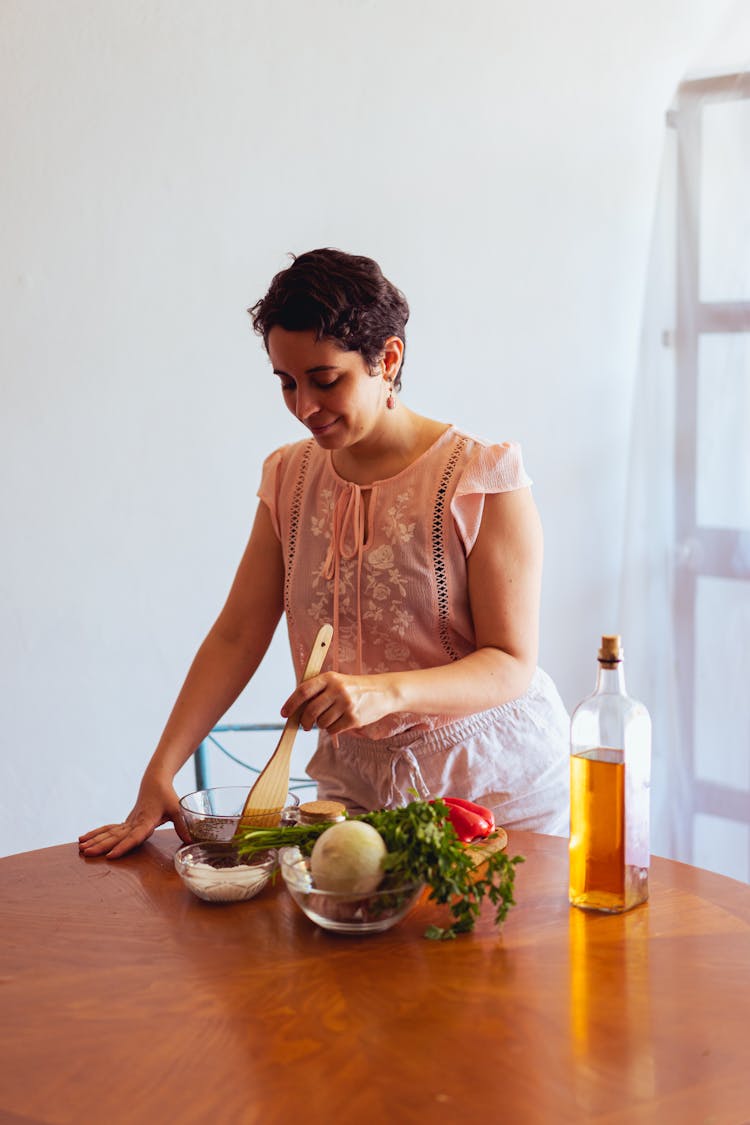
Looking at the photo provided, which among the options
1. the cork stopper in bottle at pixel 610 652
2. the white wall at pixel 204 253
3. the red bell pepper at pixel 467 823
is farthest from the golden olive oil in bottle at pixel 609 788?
the white wall at pixel 204 253

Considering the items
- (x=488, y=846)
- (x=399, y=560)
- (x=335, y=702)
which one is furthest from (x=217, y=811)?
(x=399, y=560)

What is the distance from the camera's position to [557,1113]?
1.05m

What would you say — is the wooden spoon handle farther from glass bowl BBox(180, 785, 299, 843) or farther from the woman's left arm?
the woman's left arm

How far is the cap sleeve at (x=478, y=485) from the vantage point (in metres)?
1.94

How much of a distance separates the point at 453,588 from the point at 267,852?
0.59 metres

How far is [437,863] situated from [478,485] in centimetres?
76

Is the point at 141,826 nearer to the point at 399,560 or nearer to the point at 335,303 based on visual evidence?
the point at 399,560

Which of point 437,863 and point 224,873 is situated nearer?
point 437,863

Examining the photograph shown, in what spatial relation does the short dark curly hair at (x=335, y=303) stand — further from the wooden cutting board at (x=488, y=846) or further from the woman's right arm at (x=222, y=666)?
the wooden cutting board at (x=488, y=846)

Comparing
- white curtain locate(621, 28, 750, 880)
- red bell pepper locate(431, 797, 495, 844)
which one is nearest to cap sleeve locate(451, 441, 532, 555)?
red bell pepper locate(431, 797, 495, 844)

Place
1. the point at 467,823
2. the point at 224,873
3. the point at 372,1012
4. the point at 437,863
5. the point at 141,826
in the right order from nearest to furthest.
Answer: the point at 372,1012 < the point at 437,863 < the point at 224,873 < the point at 467,823 < the point at 141,826

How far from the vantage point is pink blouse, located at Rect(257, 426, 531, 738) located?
1956 mm

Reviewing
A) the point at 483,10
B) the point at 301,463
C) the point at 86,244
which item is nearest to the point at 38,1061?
the point at 301,463

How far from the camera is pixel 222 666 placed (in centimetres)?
210
